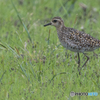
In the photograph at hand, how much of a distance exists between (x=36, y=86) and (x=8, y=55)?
171cm

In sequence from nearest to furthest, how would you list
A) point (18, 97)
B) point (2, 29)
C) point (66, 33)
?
point (18, 97) < point (66, 33) < point (2, 29)

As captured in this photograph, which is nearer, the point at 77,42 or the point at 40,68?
the point at 40,68

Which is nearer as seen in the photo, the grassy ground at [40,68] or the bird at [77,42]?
the grassy ground at [40,68]

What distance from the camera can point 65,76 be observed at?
6.20m

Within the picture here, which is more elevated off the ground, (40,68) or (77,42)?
(77,42)

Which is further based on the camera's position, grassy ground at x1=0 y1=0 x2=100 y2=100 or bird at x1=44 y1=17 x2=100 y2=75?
bird at x1=44 y1=17 x2=100 y2=75

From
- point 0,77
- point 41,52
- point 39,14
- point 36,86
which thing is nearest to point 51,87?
point 36,86

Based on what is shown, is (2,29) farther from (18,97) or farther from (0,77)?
(18,97)

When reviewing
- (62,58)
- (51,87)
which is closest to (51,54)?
(62,58)

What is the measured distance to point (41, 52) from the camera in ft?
23.8

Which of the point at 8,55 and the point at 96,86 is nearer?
the point at 96,86

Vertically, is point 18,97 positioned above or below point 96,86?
above

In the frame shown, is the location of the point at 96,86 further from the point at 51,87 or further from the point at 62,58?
the point at 62,58

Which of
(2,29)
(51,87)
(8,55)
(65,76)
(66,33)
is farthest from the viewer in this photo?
(2,29)
